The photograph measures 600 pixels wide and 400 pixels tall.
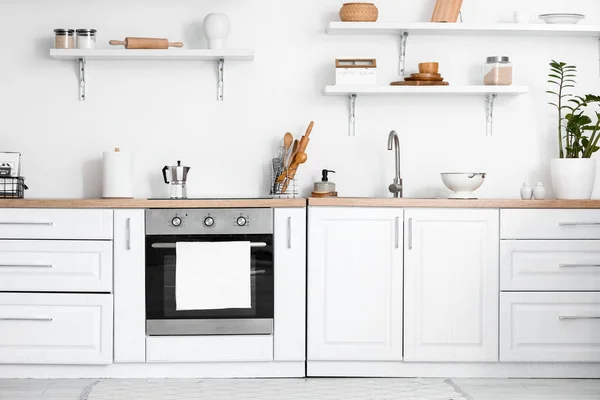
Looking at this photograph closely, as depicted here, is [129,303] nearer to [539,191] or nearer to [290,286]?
[290,286]

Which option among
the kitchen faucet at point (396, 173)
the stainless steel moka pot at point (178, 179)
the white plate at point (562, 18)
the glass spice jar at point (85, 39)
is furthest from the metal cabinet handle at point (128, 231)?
the white plate at point (562, 18)

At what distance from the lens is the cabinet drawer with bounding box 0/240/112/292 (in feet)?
12.4

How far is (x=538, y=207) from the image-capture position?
12.7 ft

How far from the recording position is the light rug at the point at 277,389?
3.53 m

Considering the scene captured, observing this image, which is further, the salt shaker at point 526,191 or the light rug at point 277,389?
the salt shaker at point 526,191

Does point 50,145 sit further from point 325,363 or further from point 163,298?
point 325,363

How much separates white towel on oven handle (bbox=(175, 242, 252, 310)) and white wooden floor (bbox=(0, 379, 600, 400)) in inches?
14.7

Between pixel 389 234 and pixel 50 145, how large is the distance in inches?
75.5

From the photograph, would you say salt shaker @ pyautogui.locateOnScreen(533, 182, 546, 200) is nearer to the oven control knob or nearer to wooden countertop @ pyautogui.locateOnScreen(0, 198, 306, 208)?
wooden countertop @ pyautogui.locateOnScreen(0, 198, 306, 208)

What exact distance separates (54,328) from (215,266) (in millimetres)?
803

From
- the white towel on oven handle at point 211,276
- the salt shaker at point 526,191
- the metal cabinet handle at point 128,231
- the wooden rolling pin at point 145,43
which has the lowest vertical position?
the white towel on oven handle at point 211,276

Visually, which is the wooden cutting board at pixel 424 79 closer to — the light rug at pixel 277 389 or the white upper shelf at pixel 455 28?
the white upper shelf at pixel 455 28

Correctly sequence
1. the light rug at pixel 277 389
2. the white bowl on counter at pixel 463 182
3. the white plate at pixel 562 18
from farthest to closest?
the white plate at pixel 562 18
the white bowl on counter at pixel 463 182
the light rug at pixel 277 389

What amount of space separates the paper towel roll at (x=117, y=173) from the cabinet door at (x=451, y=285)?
145 centimetres
